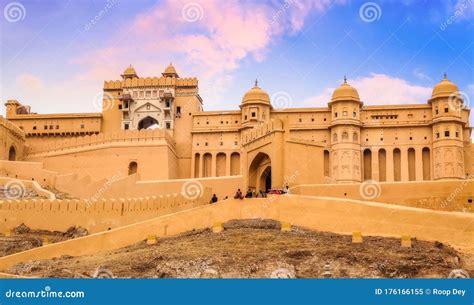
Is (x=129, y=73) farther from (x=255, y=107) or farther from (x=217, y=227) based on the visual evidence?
(x=217, y=227)

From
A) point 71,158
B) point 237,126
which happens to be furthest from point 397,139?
point 71,158

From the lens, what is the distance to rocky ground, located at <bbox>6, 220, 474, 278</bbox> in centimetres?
2394

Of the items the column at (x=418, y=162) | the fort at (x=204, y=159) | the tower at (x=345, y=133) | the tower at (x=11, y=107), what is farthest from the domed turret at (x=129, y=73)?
the column at (x=418, y=162)

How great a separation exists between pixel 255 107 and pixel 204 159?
5152 millimetres

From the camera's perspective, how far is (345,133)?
54469 millimetres

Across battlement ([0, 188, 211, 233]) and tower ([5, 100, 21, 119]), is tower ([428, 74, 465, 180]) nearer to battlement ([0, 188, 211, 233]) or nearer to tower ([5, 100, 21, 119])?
battlement ([0, 188, 211, 233])

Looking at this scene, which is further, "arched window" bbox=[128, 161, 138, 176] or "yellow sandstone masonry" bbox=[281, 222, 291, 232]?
"arched window" bbox=[128, 161, 138, 176]

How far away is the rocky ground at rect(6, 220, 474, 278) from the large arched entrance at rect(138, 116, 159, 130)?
30.5 metres

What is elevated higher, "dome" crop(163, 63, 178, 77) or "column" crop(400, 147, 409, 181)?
"dome" crop(163, 63, 178, 77)

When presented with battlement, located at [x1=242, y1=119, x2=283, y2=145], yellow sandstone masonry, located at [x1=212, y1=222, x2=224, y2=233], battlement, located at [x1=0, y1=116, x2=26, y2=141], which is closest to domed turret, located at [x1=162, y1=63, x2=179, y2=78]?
battlement, located at [x1=0, y1=116, x2=26, y2=141]

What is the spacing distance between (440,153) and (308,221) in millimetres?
25215

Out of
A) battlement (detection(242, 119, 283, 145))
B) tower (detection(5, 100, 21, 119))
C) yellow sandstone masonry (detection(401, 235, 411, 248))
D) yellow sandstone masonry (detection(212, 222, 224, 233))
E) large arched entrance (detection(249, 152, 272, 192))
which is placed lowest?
yellow sandstone masonry (detection(401, 235, 411, 248))

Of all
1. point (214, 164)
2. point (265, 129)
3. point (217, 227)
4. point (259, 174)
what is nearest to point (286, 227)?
point (217, 227)

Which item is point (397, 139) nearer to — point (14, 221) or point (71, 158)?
point (71, 158)
